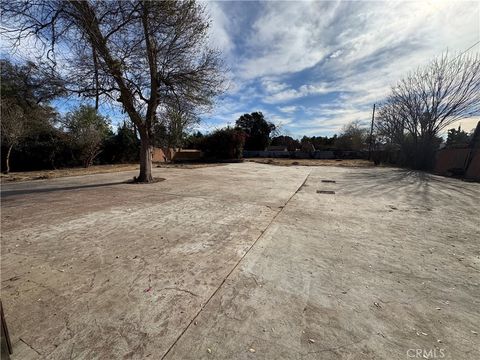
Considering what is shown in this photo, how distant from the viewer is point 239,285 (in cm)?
231

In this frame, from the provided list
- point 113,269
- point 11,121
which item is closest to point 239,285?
point 113,269

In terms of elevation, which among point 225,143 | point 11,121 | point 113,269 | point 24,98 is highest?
point 24,98

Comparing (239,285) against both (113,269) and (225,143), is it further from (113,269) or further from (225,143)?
(225,143)

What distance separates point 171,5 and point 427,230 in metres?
8.65

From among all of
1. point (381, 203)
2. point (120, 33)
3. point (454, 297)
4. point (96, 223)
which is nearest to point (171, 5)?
point (120, 33)

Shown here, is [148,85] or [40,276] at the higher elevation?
[148,85]

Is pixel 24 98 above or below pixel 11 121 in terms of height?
above

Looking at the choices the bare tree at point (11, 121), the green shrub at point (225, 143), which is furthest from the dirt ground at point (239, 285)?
the green shrub at point (225, 143)

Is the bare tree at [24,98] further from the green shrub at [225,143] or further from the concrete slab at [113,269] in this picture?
the green shrub at [225,143]

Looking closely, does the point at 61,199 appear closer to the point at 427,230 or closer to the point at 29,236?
the point at 29,236

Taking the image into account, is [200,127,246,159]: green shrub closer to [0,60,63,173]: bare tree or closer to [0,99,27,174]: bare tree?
[0,60,63,173]: bare tree

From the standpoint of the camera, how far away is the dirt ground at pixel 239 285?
1.62 metres

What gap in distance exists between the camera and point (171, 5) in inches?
278

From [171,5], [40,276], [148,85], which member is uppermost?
[171,5]
